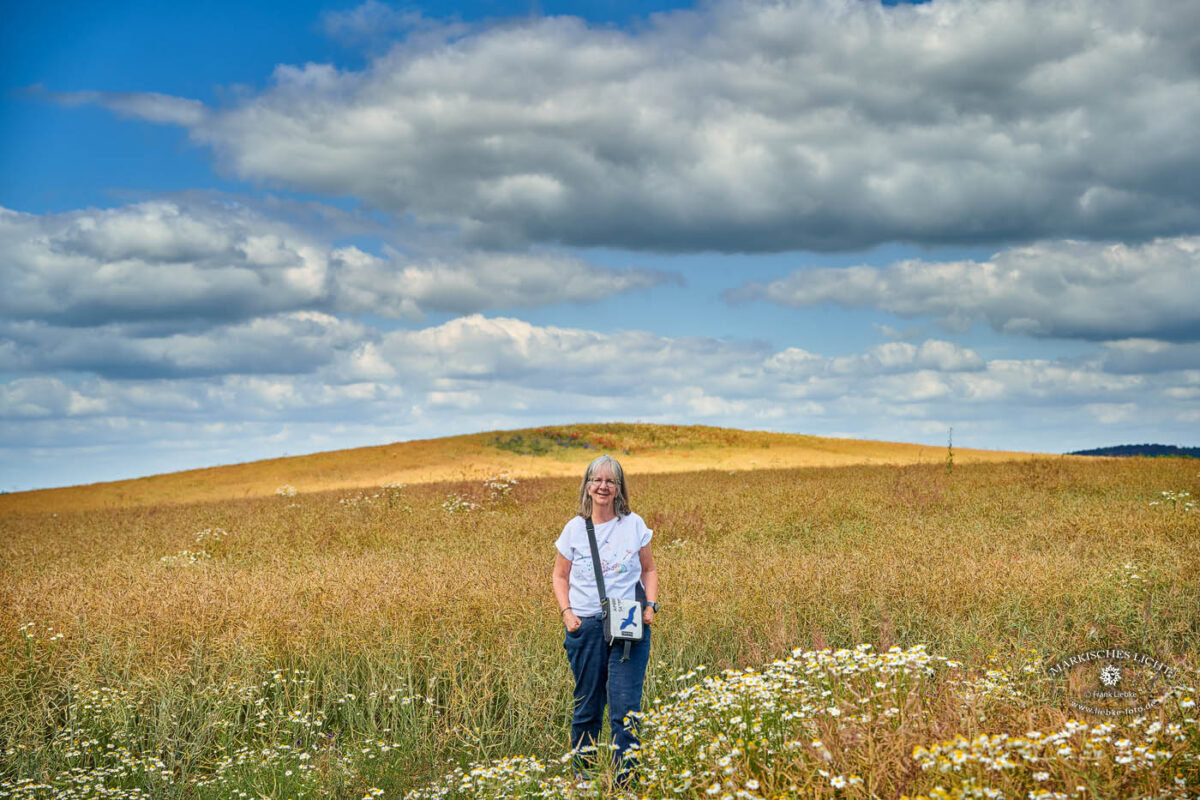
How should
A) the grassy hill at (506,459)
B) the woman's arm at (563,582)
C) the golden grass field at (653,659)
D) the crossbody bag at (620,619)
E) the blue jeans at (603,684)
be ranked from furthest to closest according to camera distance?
the grassy hill at (506,459), the woman's arm at (563,582), the blue jeans at (603,684), the crossbody bag at (620,619), the golden grass field at (653,659)

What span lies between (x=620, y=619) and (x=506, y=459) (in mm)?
32751

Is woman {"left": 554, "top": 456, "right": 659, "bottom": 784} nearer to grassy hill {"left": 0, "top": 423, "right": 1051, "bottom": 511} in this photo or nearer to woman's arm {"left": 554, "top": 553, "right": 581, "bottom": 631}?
woman's arm {"left": 554, "top": 553, "right": 581, "bottom": 631}

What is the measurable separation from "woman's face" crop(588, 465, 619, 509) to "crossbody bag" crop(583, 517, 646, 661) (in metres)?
0.43

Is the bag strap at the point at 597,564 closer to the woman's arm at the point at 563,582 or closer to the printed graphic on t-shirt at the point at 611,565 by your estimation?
the printed graphic on t-shirt at the point at 611,565

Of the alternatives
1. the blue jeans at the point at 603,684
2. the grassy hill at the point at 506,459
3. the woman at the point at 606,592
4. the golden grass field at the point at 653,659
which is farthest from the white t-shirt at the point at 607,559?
the grassy hill at the point at 506,459

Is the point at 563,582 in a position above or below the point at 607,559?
below

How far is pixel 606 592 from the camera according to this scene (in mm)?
5172

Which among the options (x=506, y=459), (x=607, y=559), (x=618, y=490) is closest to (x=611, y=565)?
(x=607, y=559)

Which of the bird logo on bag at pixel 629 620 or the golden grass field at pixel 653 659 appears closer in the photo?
the golden grass field at pixel 653 659

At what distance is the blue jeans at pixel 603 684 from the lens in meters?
5.15

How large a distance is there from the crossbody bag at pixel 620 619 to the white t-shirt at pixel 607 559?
0.07 meters

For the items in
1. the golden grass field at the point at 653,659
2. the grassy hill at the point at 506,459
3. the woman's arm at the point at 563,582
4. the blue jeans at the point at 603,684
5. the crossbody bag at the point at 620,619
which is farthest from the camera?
the grassy hill at the point at 506,459

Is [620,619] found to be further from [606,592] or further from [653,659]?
[653,659]

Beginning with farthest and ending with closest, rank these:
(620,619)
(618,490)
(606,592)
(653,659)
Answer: (653,659)
(618,490)
(606,592)
(620,619)
